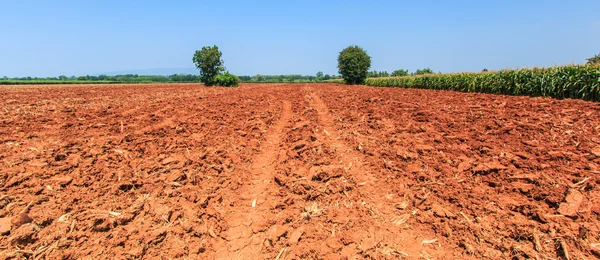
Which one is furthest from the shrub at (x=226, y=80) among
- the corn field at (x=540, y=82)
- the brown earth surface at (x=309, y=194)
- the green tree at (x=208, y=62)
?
the brown earth surface at (x=309, y=194)

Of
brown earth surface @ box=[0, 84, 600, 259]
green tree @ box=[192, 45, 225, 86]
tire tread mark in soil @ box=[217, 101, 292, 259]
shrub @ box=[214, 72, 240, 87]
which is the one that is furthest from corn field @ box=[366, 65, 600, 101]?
green tree @ box=[192, 45, 225, 86]

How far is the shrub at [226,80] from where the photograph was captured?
4362cm

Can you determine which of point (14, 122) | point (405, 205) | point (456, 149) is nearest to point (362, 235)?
point (405, 205)

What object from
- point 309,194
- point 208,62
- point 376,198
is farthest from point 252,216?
point 208,62

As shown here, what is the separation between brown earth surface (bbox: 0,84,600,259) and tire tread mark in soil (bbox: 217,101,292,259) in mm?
19

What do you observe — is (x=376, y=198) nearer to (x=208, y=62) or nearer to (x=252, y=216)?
(x=252, y=216)

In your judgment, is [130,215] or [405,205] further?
[405,205]

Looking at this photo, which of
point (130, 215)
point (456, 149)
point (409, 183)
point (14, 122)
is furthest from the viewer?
point (14, 122)

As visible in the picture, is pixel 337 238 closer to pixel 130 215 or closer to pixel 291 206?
pixel 291 206

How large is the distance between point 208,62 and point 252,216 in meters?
48.1

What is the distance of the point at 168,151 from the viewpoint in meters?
5.47

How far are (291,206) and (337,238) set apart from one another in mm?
856

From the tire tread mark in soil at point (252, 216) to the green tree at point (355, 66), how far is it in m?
64.1

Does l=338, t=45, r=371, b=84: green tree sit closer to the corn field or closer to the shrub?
the shrub
